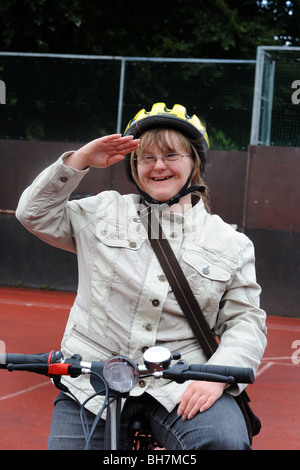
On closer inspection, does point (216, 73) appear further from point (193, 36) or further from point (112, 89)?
point (193, 36)

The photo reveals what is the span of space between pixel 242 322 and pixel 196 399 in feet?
1.31

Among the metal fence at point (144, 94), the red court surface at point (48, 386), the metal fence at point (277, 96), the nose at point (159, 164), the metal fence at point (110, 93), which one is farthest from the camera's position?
the metal fence at point (110, 93)

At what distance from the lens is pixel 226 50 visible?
54.2ft

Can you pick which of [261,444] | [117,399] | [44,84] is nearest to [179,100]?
[44,84]

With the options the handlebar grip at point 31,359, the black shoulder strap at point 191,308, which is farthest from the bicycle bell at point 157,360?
the black shoulder strap at point 191,308

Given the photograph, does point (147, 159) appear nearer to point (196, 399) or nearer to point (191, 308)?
point (191, 308)

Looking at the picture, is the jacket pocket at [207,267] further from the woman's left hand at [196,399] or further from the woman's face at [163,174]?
the woman's left hand at [196,399]

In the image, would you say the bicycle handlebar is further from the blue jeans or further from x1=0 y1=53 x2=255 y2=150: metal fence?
x1=0 y1=53 x2=255 y2=150: metal fence

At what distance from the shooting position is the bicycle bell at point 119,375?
2160mm

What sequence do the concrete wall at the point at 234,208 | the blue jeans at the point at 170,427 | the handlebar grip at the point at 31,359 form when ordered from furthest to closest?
the concrete wall at the point at 234,208
the blue jeans at the point at 170,427
the handlebar grip at the point at 31,359

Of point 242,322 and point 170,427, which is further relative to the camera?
point 242,322

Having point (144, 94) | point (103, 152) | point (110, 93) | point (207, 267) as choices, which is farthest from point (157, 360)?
point (110, 93)

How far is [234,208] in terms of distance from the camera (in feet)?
41.8

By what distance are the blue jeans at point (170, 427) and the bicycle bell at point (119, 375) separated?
400mm
